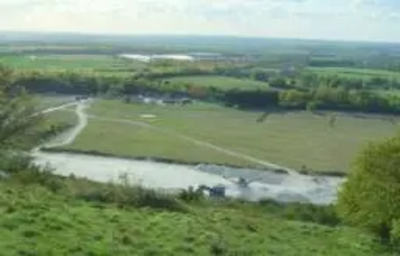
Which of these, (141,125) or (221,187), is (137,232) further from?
(141,125)

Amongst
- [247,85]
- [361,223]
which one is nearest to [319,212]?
[361,223]

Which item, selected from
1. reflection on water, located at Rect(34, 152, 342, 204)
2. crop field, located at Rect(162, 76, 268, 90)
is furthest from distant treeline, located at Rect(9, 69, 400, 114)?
reflection on water, located at Rect(34, 152, 342, 204)

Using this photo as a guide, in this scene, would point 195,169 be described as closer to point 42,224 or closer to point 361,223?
point 361,223

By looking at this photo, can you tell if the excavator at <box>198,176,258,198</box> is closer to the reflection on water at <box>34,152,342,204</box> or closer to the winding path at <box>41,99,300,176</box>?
the reflection on water at <box>34,152,342,204</box>

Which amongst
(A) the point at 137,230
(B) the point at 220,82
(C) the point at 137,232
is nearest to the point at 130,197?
(A) the point at 137,230

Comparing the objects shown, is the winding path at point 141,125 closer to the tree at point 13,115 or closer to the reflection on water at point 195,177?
the reflection on water at point 195,177

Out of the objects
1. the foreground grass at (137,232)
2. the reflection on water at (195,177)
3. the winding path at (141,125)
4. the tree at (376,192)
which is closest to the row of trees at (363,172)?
the tree at (376,192)
